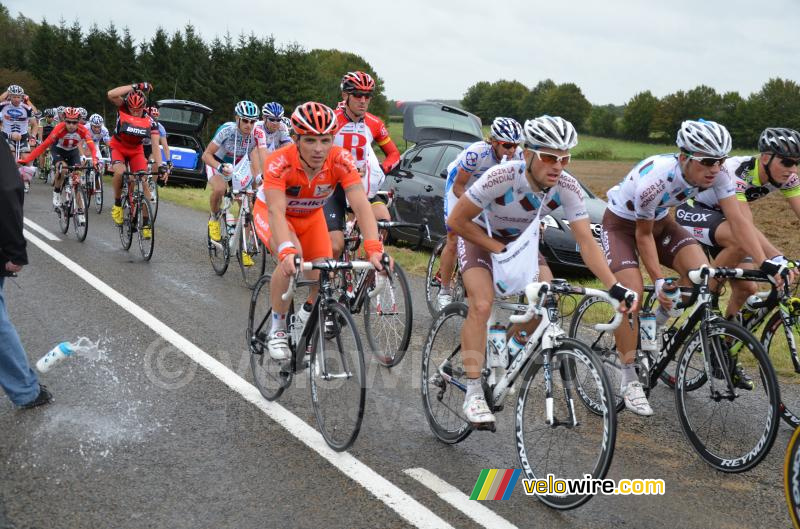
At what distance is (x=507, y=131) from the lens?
7.39 m

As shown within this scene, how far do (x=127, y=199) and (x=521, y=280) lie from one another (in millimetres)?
8849

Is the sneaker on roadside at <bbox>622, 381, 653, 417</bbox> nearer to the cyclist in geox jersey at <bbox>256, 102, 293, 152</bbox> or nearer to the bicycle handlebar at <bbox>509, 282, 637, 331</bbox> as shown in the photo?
the bicycle handlebar at <bbox>509, 282, 637, 331</bbox>

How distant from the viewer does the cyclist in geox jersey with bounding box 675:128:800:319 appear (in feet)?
19.3

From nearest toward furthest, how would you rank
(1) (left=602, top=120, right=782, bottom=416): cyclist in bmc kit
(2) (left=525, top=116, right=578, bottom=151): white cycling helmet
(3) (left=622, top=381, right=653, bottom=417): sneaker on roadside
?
1. (2) (left=525, top=116, right=578, bottom=151): white cycling helmet
2. (3) (left=622, top=381, right=653, bottom=417): sneaker on roadside
3. (1) (left=602, top=120, right=782, bottom=416): cyclist in bmc kit

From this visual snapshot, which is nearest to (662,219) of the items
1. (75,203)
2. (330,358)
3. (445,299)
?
(445,299)

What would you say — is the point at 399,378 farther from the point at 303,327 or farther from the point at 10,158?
the point at 10,158

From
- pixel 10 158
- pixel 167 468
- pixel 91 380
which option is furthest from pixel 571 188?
pixel 91 380

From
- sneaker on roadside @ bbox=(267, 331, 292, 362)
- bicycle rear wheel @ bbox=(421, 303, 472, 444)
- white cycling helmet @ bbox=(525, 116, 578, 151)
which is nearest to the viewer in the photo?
white cycling helmet @ bbox=(525, 116, 578, 151)

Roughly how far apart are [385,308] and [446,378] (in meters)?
2.05

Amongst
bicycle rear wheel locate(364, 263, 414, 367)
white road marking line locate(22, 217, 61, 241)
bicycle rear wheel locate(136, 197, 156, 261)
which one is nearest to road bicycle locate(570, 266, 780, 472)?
bicycle rear wheel locate(364, 263, 414, 367)

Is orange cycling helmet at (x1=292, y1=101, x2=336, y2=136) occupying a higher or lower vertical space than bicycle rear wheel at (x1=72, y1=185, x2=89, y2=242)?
higher

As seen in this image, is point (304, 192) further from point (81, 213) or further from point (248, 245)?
point (81, 213)

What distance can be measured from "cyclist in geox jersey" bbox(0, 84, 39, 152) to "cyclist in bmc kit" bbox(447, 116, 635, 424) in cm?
1801

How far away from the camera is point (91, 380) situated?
6.02 m
